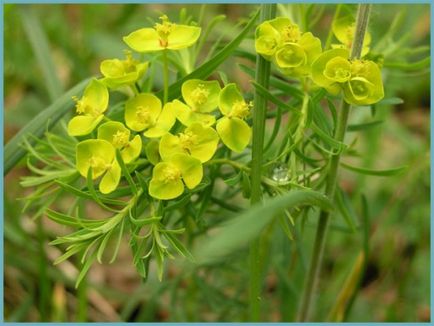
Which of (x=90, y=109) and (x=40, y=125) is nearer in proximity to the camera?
(x=90, y=109)

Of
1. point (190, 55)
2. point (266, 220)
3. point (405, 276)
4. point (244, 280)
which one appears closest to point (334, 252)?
point (405, 276)

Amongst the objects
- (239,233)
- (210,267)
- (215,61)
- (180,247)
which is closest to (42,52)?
(210,267)

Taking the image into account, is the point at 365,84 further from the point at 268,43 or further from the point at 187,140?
the point at 187,140

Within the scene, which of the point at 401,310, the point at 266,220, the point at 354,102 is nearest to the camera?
the point at 266,220

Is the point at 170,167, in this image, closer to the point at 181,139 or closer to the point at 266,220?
the point at 181,139

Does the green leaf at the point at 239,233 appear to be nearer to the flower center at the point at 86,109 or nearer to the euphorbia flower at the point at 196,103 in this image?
the euphorbia flower at the point at 196,103

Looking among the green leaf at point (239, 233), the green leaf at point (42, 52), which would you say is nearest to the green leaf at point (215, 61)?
the green leaf at point (239, 233)

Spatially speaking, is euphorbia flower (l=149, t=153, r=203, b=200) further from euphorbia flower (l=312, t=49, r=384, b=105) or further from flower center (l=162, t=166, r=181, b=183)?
euphorbia flower (l=312, t=49, r=384, b=105)

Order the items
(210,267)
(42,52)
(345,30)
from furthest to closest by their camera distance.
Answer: (42,52) < (210,267) < (345,30)
